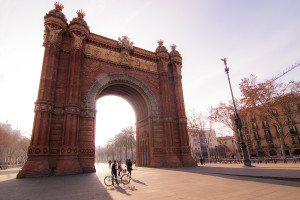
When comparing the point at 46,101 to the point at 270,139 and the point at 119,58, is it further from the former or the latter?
the point at 270,139

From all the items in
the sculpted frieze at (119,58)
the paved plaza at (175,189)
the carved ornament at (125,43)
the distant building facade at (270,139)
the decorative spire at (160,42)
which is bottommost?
the paved plaza at (175,189)

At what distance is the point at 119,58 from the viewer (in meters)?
22.1

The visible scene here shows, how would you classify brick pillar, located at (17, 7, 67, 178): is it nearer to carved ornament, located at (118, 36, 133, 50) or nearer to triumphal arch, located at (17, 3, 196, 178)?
triumphal arch, located at (17, 3, 196, 178)

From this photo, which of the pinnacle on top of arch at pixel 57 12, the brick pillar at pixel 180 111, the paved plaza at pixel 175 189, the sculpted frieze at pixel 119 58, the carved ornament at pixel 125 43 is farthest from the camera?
the carved ornament at pixel 125 43

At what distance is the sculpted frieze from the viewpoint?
2064 cm

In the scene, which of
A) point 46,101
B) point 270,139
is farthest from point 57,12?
point 270,139

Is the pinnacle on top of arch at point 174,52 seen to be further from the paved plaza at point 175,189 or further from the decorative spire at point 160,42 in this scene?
the paved plaza at point 175,189

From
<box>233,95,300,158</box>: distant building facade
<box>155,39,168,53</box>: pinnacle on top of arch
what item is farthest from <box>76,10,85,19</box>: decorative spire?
<box>233,95,300,158</box>: distant building facade

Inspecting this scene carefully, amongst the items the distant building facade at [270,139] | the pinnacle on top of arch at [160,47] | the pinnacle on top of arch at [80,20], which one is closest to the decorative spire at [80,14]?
the pinnacle on top of arch at [80,20]

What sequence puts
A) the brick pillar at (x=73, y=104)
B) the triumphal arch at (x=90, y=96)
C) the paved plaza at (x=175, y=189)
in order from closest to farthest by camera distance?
the paved plaza at (x=175, y=189) → the brick pillar at (x=73, y=104) → the triumphal arch at (x=90, y=96)

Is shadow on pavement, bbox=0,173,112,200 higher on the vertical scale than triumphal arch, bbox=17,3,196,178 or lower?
lower

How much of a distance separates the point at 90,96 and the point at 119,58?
673cm

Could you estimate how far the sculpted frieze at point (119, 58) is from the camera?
20.6 m

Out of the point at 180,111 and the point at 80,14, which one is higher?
the point at 80,14
